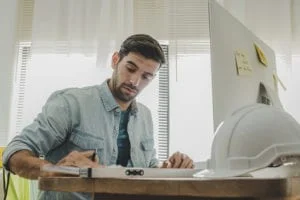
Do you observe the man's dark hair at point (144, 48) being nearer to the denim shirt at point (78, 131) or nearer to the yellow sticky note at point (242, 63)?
the denim shirt at point (78, 131)

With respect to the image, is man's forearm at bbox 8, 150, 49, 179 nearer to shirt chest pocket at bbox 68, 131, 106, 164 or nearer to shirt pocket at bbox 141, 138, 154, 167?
shirt chest pocket at bbox 68, 131, 106, 164

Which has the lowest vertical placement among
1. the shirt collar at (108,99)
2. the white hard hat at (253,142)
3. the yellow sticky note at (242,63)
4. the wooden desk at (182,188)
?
the wooden desk at (182,188)

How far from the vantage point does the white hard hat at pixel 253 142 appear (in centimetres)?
66

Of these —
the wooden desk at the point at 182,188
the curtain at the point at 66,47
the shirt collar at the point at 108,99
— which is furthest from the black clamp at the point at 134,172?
the curtain at the point at 66,47

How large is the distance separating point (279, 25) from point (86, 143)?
1.48 metres

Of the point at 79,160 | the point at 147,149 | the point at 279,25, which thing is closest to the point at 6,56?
the point at 147,149

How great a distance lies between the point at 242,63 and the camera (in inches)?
37.3

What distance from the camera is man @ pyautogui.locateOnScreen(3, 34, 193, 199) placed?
3.90 feet

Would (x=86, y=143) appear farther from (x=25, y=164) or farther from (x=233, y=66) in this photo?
(x=233, y=66)

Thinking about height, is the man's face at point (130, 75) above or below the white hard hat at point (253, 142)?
above

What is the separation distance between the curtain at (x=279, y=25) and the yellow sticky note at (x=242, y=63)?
1370mm

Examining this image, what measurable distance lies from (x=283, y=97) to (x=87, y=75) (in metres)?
1.11

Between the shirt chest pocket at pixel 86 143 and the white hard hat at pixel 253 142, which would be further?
the shirt chest pocket at pixel 86 143

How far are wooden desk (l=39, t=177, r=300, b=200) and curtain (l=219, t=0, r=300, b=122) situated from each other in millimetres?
1814
